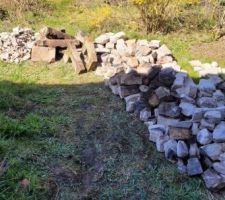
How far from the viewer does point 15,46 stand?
7.70 meters

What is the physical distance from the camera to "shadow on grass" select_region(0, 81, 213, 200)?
4.31 meters

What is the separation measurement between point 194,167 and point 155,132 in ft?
2.55

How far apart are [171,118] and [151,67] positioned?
1206mm

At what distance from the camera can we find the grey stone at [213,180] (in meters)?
4.34

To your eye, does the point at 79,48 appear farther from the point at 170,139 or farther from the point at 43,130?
the point at 170,139

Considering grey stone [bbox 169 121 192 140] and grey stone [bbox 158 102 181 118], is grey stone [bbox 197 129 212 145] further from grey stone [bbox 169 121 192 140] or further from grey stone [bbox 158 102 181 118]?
grey stone [bbox 158 102 181 118]

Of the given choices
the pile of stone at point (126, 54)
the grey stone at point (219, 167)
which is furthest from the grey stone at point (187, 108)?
the pile of stone at point (126, 54)

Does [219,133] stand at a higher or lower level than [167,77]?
lower

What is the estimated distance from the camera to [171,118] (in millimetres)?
5359

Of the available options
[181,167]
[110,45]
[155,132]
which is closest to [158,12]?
[110,45]

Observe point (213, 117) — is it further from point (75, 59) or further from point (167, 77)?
point (75, 59)

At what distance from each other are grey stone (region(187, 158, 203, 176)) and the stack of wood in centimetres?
307

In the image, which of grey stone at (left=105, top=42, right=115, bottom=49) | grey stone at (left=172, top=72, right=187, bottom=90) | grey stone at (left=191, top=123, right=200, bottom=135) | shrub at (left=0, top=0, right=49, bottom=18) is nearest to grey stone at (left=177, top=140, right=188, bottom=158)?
grey stone at (left=191, top=123, right=200, bottom=135)

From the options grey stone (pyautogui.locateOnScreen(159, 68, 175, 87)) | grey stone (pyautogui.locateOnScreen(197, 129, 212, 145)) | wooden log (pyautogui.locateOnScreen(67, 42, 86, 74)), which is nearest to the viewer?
grey stone (pyautogui.locateOnScreen(197, 129, 212, 145))
